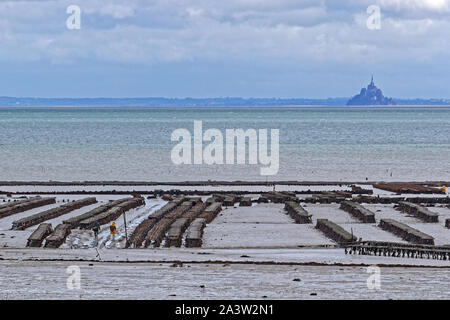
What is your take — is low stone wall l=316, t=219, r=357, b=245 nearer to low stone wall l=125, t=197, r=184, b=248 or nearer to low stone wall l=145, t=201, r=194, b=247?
low stone wall l=145, t=201, r=194, b=247


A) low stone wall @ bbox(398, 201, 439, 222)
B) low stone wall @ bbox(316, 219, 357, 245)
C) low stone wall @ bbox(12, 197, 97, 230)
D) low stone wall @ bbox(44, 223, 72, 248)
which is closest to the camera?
low stone wall @ bbox(44, 223, 72, 248)

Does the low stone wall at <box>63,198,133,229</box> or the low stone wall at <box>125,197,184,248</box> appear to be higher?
the low stone wall at <box>63,198,133,229</box>

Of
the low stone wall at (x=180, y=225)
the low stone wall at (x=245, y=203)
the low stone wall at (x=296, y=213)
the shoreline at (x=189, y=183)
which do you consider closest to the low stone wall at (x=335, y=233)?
the low stone wall at (x=296, y=213)

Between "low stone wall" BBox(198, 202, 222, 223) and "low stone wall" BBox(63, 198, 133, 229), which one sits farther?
"low stone wall" BBox(198, 202, 222, 223)

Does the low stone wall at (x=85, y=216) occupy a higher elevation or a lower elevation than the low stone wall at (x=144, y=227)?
higher

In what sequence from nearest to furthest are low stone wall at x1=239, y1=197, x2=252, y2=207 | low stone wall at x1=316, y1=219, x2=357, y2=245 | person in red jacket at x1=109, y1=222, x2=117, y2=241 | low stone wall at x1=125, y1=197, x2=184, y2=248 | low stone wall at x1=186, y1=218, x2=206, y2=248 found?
low stone wall at x1=125, y1=197, x2=184, y2=248 < low stone wall at x1=186, y1=218, x2=206, y2=248 < low stone wall at x1=316, y1=219, x2=357, y2=245 < person in red jacket at x1=109, y1=222, x2=117, y2=241 < low stone wall at x1=239, y1=197, x2=252, y2=207

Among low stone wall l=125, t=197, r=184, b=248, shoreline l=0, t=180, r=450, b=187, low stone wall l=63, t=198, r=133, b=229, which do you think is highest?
low stone wall l=63, t=198, r=133, b=229

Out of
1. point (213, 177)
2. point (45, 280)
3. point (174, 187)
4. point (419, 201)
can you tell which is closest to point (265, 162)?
point (213, 177)

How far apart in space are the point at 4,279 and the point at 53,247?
985cm

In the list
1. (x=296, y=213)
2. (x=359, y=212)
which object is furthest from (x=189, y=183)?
(x=359, y=212)

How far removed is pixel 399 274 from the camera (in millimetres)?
36688

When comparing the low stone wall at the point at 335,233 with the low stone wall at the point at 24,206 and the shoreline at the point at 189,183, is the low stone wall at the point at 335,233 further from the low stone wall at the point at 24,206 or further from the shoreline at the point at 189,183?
the shoreline at the point at 189,183

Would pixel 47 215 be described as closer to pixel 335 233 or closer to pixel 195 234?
pixel 195 234

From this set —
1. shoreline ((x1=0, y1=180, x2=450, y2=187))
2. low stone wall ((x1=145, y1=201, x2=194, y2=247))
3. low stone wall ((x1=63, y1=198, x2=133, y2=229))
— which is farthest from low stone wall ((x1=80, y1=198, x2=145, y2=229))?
shoreline ((x1=0, y1=180, x2=450, y2=187))
